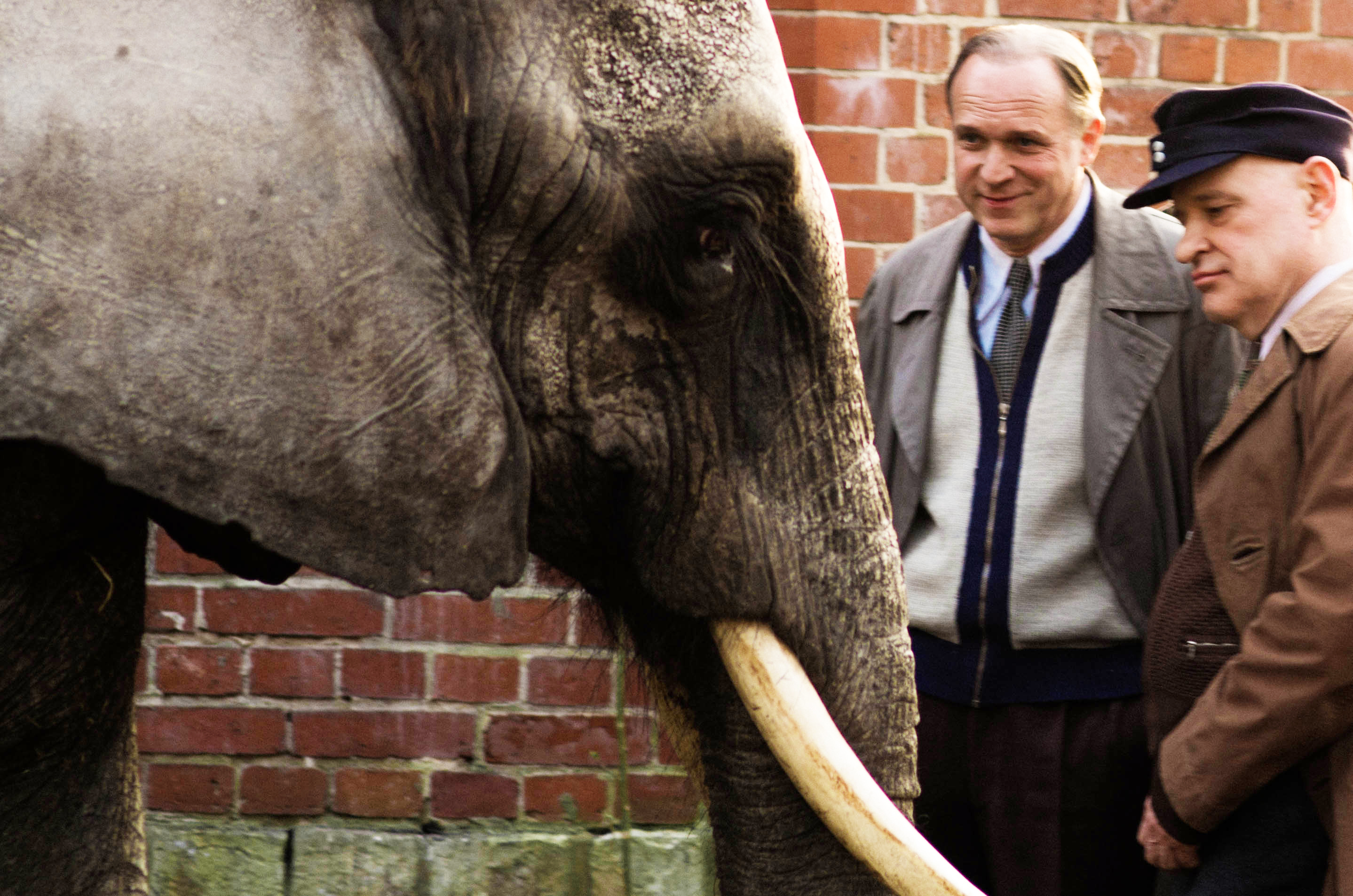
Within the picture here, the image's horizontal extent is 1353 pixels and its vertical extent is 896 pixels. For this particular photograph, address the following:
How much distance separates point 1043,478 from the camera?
7.20 feet

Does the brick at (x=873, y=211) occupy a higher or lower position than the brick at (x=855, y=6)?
lower

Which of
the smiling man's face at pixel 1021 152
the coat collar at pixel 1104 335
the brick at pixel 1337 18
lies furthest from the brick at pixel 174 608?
the brick at pixel 1337 18

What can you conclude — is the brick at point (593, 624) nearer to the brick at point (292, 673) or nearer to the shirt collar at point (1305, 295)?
the shirt collar at point (1305, 295)

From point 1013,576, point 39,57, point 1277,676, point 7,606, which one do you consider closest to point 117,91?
point 39,57

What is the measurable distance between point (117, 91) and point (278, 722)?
2.06 metres

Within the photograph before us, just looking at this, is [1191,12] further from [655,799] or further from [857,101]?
[655,799]

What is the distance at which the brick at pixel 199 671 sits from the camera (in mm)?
2926

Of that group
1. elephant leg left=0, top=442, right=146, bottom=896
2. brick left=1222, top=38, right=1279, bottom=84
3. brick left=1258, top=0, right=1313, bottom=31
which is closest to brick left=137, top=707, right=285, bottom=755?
elephant leg left=0, top=442, right=146, bottom=896

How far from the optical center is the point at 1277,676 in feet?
5.57

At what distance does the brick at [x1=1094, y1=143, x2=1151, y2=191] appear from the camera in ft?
9.78

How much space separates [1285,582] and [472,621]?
5.40ft

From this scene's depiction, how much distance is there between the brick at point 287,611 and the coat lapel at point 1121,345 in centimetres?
144

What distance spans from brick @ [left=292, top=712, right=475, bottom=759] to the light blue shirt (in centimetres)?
132

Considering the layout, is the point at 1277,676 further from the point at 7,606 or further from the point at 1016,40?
Result: the point at 7,606
